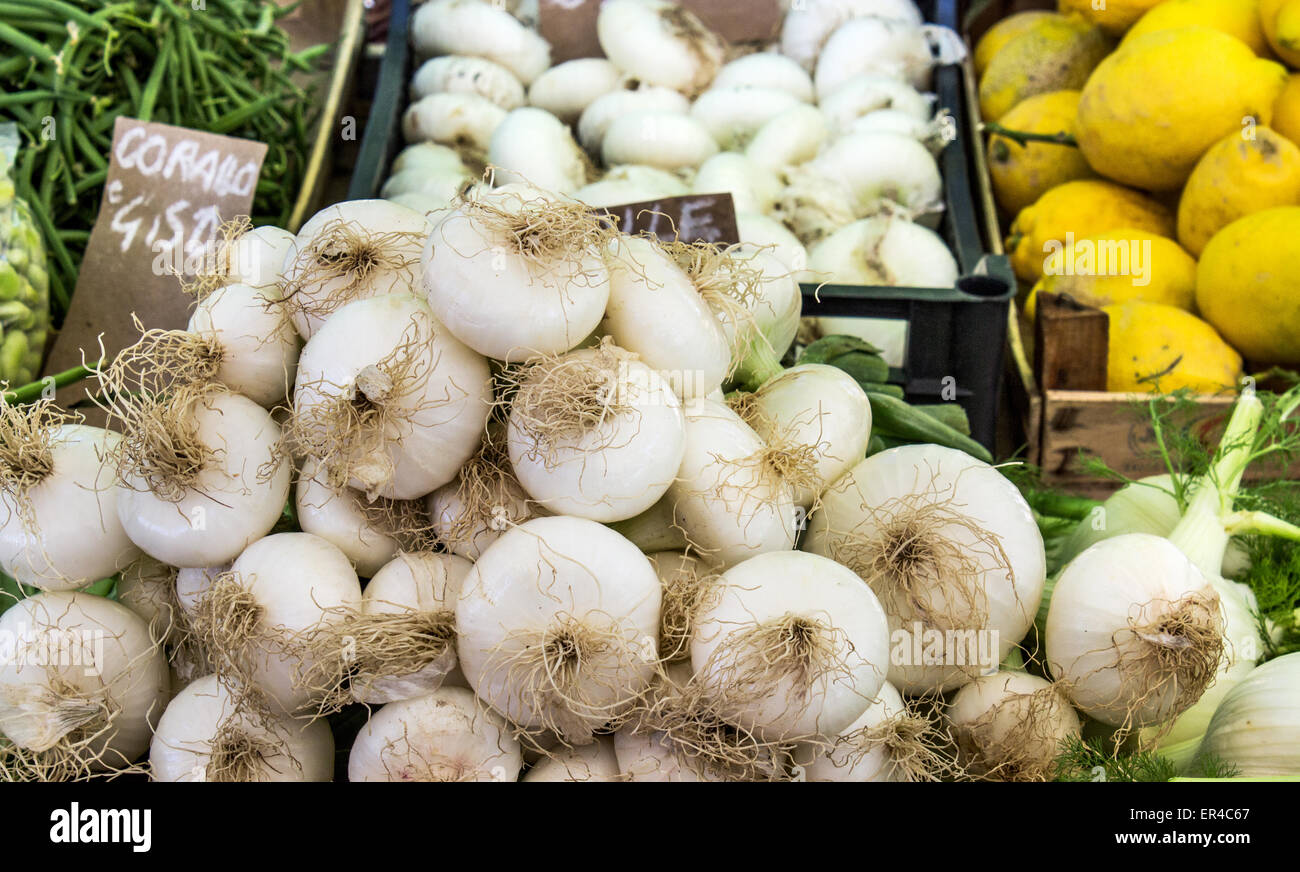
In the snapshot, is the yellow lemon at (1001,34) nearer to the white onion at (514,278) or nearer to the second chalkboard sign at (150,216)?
the second chalkboard sign at (150,216)

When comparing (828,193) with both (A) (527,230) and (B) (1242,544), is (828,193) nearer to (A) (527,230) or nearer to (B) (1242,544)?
(B) (1242,544)

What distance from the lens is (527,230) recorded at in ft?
3.10

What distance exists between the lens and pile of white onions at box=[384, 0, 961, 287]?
2.35 m

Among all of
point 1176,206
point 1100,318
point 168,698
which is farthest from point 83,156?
point 1176,206

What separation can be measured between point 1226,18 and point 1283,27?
0.23m

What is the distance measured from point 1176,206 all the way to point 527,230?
2.21 m

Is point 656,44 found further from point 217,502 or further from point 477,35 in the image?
point 217,502

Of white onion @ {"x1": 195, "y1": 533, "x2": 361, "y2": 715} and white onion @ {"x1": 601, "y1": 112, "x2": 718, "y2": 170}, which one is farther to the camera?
white onion @ {"x1": 601, "y1": 112, "x2": 718, "y2": 170}

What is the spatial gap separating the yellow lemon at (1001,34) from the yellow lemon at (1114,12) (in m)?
0.19

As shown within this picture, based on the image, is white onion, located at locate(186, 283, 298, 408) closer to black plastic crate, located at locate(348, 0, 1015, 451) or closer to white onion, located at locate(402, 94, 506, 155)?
black plastic crate, located at locate(348, 0, 1015, 451)

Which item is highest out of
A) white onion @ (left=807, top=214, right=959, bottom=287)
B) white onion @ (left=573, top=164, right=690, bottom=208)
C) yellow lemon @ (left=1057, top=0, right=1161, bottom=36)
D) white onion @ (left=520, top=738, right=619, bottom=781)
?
yellow lemon @ (left=1057, top=0, right=1161, bottom=36)

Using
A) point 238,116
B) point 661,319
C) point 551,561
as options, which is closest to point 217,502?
point 551,561

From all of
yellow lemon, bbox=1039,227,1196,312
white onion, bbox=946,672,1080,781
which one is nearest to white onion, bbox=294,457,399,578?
white onion, bbox=946,672,1080,781

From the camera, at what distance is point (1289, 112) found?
7.53 feet
